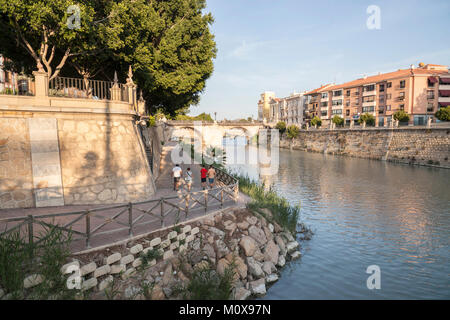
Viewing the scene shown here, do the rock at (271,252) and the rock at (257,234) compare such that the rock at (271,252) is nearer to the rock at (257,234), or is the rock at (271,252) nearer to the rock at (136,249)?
the rock at (257,234)

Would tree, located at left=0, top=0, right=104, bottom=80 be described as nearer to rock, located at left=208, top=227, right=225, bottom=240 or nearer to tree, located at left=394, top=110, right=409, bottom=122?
rock, located at left=208, top=227, right=225, bottom=240

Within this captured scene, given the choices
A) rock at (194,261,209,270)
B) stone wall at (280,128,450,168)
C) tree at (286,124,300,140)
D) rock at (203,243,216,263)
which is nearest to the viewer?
rock at (194,261,209,270)

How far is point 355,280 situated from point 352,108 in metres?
68.7

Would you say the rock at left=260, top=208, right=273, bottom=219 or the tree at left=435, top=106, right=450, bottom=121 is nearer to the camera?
the rock at left=260, top=208, right=273, bottom=219

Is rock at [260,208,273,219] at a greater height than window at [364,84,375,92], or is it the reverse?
window at [364,84,375,92]

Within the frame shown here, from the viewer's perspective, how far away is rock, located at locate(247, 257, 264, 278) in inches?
421

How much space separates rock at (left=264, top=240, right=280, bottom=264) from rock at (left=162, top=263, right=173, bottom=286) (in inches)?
170

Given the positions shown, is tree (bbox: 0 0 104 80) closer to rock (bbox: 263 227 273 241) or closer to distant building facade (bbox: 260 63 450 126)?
rock (bbox: 263 227 273 241)

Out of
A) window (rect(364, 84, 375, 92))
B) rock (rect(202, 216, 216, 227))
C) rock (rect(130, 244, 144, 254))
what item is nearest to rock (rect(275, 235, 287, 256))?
rock (rect(202, 216, 216, 227))

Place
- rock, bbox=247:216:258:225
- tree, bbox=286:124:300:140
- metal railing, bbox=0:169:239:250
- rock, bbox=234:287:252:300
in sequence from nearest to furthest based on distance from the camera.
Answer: metal railing, bbox=0:169:239:250
rock, bbox=234:287:252:300
rock, bbox=247:216:258:225
tree, bbox=286:124:300:140

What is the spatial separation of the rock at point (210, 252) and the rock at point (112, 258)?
3378 millimetres

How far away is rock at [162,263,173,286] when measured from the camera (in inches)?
340

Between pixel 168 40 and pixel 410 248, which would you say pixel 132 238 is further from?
pixel 168 40

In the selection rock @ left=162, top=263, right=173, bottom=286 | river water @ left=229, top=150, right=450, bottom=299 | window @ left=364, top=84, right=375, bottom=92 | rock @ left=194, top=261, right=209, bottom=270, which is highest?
window @ left=364, top=84, right=375, bottom=92
